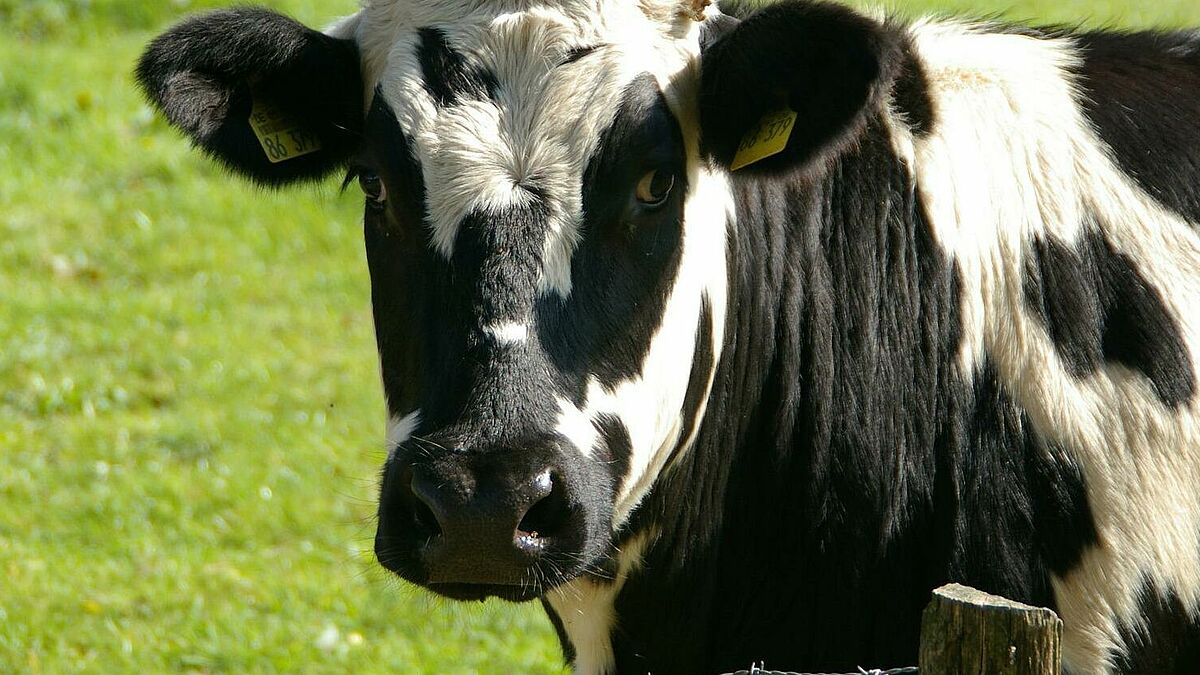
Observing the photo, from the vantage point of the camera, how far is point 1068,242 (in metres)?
3.72

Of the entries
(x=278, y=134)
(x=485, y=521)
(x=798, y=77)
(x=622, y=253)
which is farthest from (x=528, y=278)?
(x=278, y=134)

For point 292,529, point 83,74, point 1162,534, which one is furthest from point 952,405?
point 83,74

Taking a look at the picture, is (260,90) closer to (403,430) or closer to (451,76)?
(451,76)

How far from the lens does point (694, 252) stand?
3.48 m

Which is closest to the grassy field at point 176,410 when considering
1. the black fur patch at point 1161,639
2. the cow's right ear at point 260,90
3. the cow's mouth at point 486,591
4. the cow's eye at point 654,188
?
the cow's right ear at point 260,90

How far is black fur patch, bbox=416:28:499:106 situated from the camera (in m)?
3.31

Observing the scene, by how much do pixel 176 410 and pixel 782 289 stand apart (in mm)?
5018

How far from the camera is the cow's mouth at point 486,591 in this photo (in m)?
3.04

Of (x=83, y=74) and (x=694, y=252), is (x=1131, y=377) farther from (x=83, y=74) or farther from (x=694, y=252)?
(x=83, y=74)

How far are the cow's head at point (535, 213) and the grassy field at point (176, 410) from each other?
555mm

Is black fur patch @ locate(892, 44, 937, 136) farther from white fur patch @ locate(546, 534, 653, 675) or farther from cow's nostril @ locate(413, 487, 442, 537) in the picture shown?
cow's nostril @ locate(413, 487, 442, 537)

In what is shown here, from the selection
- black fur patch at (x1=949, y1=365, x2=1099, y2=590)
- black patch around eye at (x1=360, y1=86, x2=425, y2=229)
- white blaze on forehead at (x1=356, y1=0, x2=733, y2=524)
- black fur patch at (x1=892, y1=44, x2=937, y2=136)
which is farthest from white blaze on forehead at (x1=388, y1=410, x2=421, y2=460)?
black fur patch at (x1=892, y1=44, x2=937, y2=136)

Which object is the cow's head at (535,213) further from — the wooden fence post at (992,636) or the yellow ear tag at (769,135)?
the wooden fence post at (992,636)

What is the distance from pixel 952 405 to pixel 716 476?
61 cm
